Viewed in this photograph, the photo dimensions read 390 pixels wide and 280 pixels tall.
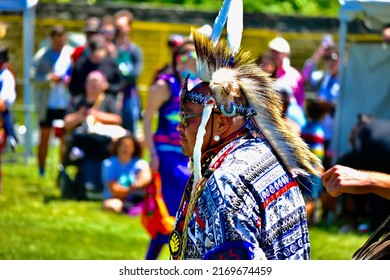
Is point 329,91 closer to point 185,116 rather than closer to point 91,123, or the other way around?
point 91,123

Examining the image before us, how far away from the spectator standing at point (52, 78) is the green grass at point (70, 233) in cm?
148

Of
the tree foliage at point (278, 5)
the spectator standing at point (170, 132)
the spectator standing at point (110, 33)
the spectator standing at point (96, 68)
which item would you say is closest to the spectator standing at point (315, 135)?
the spectator standing at point (96, 68)

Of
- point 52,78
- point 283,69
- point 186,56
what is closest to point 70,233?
point 186,56

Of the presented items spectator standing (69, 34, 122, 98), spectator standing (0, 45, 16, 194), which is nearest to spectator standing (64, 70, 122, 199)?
spectator standing (69, 34, 122, 98)

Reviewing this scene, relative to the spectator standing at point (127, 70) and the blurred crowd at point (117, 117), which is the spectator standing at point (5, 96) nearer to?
the blurred crowd at point (117, 117)

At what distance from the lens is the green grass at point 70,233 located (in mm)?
7723

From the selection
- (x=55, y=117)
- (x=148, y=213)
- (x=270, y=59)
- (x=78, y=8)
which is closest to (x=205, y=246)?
(x=148, y=213)

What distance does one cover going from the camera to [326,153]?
10.9 meters

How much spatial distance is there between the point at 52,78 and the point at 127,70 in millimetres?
1015

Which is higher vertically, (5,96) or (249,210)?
(249,210)

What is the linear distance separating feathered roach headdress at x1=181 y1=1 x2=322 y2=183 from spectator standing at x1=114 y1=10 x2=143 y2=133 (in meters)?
8.57

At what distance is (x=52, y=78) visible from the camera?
41.8ft

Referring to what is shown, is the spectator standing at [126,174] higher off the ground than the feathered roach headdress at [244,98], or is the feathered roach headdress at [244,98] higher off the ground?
the feathered roach headdress at [244,98]
